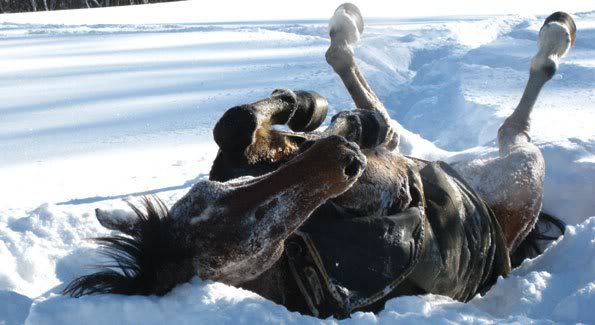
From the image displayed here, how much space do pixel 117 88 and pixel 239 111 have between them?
8.35ft

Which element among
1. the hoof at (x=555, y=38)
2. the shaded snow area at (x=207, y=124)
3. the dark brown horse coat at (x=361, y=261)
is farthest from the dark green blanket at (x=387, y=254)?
the hoof at (x=555, y=38)

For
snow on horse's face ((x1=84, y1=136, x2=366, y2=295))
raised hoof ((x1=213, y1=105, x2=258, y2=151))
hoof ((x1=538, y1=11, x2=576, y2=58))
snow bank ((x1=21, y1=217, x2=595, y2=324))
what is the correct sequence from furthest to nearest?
hoof ((x1=538, y1=11, x2=576, y2=58)) < raised hoof ((x1=213, y1=105, x2=258, y2=151)) < snow on horse's face ((x1=84, y1=136, x2=366, y2=295)) < snow bank ((x1=21, y1=217, x2=595, y2=324))

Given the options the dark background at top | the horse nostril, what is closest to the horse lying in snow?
the horse nostril

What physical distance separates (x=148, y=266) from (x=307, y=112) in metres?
0.89

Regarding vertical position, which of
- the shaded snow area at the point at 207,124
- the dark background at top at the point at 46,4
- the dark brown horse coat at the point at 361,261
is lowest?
the dark background at top at the point at 46,4

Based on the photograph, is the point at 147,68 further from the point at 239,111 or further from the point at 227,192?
the point at 227,192

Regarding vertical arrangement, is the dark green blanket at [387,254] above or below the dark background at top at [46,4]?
above

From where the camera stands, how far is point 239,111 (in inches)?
65.9

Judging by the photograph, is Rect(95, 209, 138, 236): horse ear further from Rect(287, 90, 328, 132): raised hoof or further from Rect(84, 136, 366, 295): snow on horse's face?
Rect(287, 90, 328, 132): raised hoof

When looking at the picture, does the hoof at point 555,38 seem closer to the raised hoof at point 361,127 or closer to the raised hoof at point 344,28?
the raised hoof at point 344,28

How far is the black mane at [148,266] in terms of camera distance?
1287 mm

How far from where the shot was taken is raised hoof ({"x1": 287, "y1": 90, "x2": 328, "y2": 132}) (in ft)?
6.82

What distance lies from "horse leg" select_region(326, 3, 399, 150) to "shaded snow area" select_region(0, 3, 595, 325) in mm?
332

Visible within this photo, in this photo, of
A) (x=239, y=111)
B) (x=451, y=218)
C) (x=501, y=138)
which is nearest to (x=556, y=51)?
(x=501, y=138)
